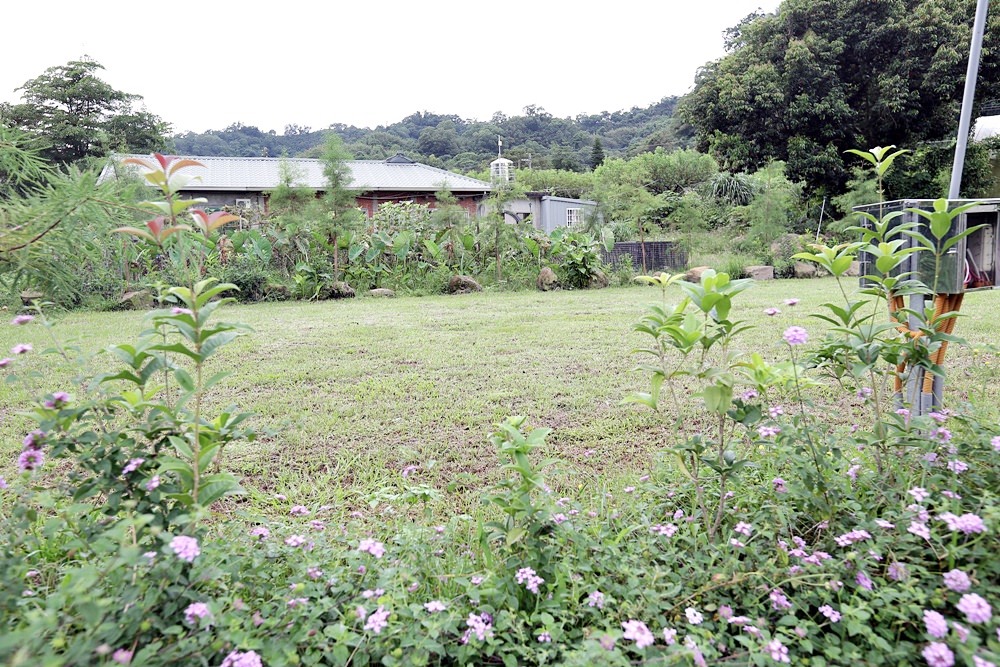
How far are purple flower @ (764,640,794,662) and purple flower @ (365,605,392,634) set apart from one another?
69cm

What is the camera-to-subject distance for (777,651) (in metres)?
1.08

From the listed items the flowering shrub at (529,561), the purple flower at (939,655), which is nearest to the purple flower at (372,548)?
the flowering shrub at (529,561)

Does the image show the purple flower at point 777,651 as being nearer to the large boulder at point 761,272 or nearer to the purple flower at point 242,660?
the purple flower at point 242,660

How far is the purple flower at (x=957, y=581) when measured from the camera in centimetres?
113

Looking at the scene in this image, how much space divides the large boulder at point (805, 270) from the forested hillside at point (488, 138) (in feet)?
61.6

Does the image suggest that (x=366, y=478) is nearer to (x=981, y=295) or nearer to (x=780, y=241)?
(x=981, y=295)

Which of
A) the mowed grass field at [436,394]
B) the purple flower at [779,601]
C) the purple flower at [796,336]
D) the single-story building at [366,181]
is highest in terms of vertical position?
the single-story building at [366,181]

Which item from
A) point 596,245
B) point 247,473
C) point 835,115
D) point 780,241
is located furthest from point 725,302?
point 835,115

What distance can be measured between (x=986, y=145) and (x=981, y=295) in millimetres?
13629

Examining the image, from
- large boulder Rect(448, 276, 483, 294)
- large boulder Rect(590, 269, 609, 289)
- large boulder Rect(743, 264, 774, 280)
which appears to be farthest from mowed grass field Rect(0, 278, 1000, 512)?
large boulder Rect(743, 264, 774, 280)

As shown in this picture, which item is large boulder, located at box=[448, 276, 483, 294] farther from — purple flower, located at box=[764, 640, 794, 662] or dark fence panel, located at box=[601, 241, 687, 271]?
purple flower, located at box=[764, 640, 794, 662]

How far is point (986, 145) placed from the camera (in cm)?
1703

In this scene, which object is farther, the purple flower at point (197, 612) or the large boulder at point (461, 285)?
the large boulder at point (461, 285)

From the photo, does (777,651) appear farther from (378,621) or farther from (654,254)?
(654,254)
